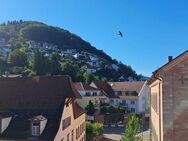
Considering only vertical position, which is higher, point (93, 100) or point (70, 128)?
point (93, 100)

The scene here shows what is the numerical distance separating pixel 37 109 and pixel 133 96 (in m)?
56.2

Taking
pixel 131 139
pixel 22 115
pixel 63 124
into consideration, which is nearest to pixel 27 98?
pixel 22 115

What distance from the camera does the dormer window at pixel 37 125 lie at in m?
30.0

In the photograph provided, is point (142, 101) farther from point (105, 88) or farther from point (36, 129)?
point (36, 129)

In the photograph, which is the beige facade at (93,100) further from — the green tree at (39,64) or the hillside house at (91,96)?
the green tree at (39,64)

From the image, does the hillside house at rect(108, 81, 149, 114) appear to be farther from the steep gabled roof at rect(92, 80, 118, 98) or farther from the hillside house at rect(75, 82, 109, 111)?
the hillside house at rect(75, 82, 109, 111)

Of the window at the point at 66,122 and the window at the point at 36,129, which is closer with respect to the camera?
the window at the point at 36,129

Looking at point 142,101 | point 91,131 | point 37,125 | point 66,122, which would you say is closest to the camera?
point 37,125

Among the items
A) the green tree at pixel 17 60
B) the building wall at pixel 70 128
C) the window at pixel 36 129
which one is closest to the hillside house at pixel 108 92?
the green tree at pixel 17 60

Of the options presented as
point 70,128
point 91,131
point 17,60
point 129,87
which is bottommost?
point 91,131

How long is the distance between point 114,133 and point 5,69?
2370 inches

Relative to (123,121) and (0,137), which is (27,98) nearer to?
(0,137)

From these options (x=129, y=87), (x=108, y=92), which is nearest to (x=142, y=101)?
(x=129, y=87)

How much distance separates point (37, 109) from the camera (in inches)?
1281
